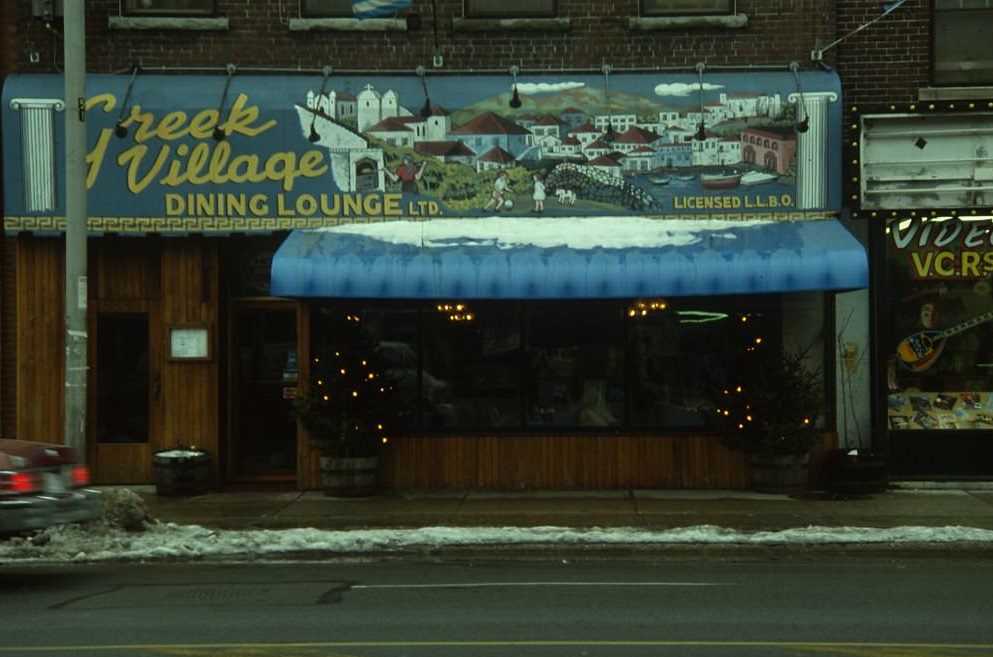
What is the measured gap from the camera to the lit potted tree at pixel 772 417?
1457cm

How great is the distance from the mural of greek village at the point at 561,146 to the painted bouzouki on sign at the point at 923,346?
2.54 metres

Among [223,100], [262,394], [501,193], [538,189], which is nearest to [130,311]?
[262,394]

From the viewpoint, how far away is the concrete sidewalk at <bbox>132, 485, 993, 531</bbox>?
13.0m

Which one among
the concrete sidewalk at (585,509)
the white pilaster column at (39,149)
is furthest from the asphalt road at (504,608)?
the white pilaster column at (39,149)

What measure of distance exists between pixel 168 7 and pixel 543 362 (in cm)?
646

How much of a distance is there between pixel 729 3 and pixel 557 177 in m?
3.10

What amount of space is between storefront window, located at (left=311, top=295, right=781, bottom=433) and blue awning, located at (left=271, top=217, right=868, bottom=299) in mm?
1339

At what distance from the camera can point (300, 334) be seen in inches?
614

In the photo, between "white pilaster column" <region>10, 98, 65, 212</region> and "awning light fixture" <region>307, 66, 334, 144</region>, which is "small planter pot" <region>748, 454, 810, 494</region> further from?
"white pilaster column" <region>10, 98, 65, 212</region>

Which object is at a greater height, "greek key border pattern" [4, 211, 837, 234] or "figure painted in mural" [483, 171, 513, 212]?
"figure painted in mural" [483, 171, 513, 212]

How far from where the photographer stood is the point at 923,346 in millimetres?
15352

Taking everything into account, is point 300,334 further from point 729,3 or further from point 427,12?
point 729,3

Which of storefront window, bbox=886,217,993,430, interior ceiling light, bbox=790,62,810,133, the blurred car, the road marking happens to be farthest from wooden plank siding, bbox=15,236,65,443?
storefront window, bbox=886,217,993,430

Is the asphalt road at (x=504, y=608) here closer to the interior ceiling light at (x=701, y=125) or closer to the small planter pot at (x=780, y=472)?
the small planter pot at (x=780, y=472)
